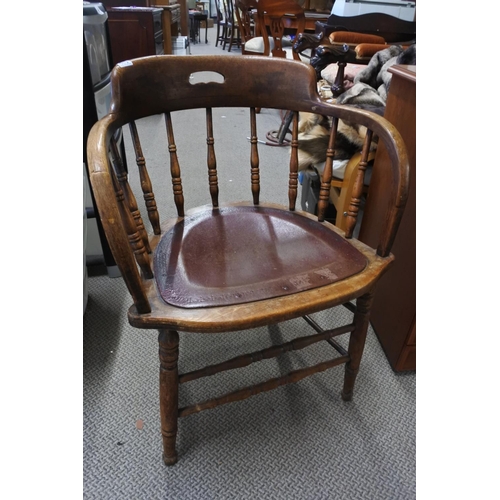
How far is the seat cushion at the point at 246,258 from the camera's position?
0.61 m

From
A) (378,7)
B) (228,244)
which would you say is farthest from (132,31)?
(228,244)

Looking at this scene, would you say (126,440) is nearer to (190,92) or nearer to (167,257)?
(167,257)

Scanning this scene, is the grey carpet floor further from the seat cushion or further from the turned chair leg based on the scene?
the seat cushion

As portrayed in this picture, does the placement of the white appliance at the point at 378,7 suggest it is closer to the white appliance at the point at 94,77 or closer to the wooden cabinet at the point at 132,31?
the wooden cabinet at the point at 132,31

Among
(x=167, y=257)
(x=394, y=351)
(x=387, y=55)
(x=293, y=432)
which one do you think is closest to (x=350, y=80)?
(x=387, y=55)

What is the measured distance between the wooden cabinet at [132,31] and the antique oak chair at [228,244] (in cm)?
221

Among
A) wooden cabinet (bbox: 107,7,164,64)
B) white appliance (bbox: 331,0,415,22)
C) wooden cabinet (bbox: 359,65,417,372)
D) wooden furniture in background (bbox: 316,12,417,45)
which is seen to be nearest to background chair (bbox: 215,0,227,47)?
wooden cabinet (bbox: 107,7,164,64)

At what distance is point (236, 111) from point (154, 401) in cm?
289

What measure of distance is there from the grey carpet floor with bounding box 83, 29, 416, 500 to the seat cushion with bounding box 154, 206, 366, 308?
1.35ft

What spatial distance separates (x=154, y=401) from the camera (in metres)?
0.91

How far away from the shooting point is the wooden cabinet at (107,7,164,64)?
8.52 feet

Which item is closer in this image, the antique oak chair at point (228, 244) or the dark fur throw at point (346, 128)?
the antique oak chair at point (228, 244)

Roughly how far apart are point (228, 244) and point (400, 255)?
0.46m

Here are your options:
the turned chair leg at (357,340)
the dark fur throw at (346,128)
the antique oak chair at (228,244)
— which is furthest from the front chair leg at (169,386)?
the dark fur throw at (346,128)
